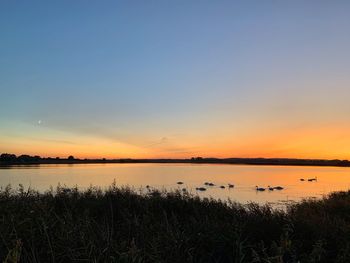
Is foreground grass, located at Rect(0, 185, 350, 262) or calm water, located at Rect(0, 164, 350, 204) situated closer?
foreground grass, located at Rect(0, 185, 350, 262)

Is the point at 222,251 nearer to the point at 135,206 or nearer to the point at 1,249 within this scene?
the point at 1,249

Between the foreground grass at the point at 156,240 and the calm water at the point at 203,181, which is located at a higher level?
the foreground grass at the point at 156,240

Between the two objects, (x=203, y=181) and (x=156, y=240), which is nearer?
(x=156, y=240)

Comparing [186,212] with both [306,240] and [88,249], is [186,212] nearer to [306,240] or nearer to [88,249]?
[306,240]

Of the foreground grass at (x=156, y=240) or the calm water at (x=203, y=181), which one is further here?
the calm water at (x=203, y=181)

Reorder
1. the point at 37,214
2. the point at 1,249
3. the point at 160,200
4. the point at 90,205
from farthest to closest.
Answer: the point at 160,200 → the point at 90,205 → the point at 37,214 → the point at 1,249

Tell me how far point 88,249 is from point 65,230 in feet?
1.66

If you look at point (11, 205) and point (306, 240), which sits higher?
point (11, 205)

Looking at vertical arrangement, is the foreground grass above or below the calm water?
above

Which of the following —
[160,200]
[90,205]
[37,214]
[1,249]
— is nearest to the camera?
[1,249]

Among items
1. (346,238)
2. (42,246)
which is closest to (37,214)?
(42,246)

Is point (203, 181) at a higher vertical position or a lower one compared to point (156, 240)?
lower

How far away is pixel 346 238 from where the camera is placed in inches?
312

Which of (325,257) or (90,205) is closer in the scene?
(325,257)
